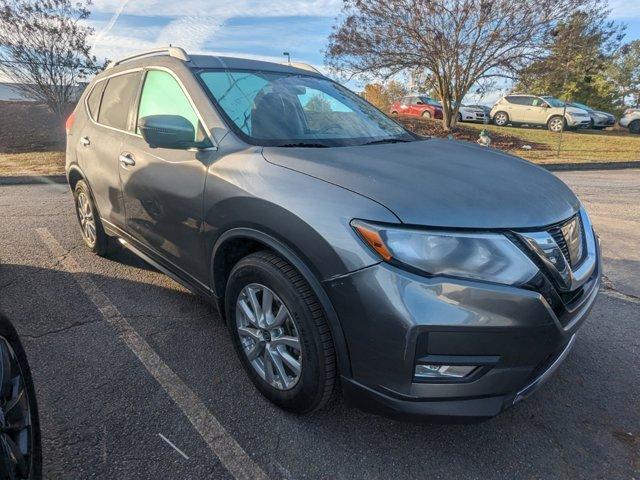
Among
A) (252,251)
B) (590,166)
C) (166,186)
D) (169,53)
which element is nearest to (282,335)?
(252,251)

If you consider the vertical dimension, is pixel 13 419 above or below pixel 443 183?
below

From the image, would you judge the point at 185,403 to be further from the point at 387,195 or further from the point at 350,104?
the point at 350,104

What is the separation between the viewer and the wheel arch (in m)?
1.94

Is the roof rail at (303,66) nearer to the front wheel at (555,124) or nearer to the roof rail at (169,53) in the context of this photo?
the roof rail at (169,53)

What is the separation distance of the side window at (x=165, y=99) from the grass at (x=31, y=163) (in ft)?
23.1

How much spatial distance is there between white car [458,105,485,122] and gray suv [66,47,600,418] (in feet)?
75.0

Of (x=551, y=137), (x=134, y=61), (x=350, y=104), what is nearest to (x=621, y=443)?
(x=350, y=104)

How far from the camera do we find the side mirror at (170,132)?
8.32 ft

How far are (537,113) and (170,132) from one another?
22932mm

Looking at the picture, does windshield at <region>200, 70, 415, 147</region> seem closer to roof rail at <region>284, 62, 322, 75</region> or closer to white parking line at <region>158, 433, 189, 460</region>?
roof rail at <region>284, 62, 322, 75</region>

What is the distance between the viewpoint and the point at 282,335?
2.22 metres

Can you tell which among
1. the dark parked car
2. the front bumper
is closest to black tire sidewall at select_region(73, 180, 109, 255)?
the front bumper

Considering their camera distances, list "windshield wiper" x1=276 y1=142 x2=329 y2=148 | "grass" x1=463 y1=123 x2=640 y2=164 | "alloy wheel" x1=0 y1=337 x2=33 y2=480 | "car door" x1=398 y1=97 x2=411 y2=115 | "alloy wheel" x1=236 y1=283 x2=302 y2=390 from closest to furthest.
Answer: "alloy wheel" x1=0 y1=337 x2=33 y2=480
"alloy wheel" x1=236 y1=283 x2=302 y2=390
"windshield wiper" x1=276 y1=142 x2=329 y2=148
"grass" x1=463 y1=123 x2=640 y2=164
"car door" x1=398 y1=97 x2=411 y2=115

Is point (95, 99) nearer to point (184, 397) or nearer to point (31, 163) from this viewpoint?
point (184, 397)
